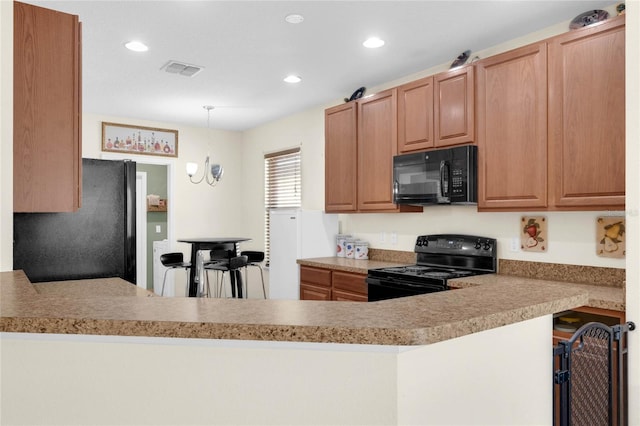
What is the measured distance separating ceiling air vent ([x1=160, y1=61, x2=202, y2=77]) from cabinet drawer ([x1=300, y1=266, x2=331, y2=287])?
2007mm

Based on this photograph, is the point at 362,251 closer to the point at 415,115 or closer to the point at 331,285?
the point at 331,285

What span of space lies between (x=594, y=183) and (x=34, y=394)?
8.77 ft

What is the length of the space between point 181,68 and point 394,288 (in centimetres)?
247

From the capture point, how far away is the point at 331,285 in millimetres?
4051

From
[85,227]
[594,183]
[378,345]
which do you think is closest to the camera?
[378,345]

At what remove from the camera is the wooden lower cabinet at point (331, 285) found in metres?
3.77

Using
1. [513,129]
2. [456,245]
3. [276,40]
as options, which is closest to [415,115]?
[513,129]

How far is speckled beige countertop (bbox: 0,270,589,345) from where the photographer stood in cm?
99

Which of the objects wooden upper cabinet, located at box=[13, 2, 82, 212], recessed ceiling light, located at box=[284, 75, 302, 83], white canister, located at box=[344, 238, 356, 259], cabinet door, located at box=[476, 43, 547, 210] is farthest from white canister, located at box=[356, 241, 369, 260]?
wooden upper cabinet, located at box=[13, 2, 82, 212]

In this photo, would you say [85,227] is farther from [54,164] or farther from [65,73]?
[65,73]

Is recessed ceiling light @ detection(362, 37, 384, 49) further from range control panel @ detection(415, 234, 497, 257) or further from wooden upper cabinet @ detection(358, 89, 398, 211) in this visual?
range control panel @ detection(415, 234, 497, 257)

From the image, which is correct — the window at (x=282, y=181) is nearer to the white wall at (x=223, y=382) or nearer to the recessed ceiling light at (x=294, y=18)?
the recessed ceiling light at (x=294, y=18)

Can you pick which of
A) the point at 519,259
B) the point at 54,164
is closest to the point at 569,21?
the point at 519,259

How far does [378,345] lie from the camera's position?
3.42 ft
